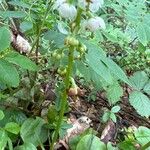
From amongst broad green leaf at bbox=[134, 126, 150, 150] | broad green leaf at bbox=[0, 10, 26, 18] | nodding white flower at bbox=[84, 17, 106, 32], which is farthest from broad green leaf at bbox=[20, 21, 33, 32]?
broad green leaf at bbox=[134, 126, 150, 150]

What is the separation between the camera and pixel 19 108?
1.50m

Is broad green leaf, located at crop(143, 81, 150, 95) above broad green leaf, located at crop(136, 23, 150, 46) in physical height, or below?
below

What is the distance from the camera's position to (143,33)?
3.92ft

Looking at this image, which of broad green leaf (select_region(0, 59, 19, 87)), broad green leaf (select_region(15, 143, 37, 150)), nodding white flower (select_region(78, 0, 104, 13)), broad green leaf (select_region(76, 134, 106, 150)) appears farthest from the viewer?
broad green leaf (select_region(76, 134, 106, 150))

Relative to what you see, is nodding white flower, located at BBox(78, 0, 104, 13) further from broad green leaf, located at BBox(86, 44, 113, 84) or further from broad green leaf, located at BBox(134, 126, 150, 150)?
broad green leaf, located at BBox(134, 126, 150, 150)

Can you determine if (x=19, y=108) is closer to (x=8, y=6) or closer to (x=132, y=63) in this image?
(x=8, y=6)

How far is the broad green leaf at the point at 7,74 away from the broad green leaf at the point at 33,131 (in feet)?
0.93

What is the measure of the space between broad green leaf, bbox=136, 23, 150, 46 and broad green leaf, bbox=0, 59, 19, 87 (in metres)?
0.39

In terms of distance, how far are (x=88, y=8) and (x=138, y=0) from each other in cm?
48

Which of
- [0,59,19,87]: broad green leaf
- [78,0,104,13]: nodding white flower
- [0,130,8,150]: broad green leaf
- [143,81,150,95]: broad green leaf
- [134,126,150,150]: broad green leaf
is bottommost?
[134,126,150,150]: broad green leaf

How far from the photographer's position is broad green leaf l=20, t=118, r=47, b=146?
1393 mm

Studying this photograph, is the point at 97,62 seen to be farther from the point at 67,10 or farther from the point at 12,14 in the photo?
the point at 12,14

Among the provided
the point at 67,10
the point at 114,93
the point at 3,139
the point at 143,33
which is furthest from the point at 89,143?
the point at 67,10

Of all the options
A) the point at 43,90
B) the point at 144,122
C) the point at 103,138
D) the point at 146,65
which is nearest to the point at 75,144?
the point at 103,138
